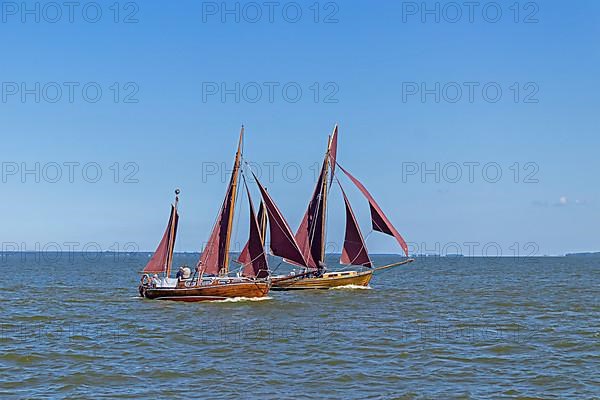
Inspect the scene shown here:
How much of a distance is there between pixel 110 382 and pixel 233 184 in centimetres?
2244

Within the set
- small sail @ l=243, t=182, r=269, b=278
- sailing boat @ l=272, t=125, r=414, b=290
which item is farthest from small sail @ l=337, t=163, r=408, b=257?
small sail @ l=243, t=182, r=269, b=278

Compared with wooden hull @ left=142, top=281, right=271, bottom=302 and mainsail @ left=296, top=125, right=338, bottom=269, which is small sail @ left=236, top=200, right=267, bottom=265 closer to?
wooden hull @ left=142, top=281, right=271, bottom=302

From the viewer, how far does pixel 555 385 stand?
19.8m

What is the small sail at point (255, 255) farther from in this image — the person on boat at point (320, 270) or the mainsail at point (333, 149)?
the mainsail at point (333, 149)

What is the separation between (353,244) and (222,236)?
488 inches

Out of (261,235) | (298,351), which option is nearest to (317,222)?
(261,235)

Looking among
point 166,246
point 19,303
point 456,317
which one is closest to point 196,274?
point 166,246

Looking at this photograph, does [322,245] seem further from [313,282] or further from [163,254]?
[163,254]

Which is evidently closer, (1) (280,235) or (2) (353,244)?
(1) (280,235)

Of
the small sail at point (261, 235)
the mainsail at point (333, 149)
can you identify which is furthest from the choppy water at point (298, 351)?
the mainsail at point (333, 149)

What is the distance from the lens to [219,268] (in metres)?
41.6

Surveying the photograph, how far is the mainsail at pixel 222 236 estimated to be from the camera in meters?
41.3

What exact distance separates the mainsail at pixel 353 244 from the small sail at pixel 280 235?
691 cm

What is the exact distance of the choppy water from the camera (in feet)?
63.2
